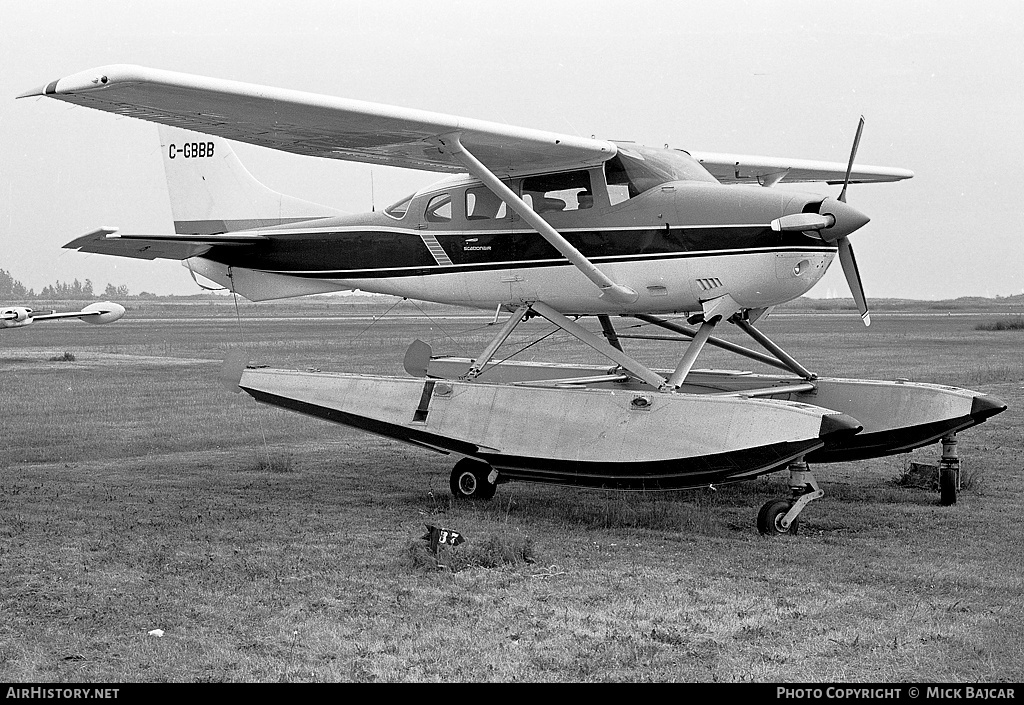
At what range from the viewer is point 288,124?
25.9 feet

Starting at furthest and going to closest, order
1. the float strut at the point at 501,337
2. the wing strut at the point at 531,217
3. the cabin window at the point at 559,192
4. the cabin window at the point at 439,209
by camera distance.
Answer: the cabin window at the point at 439,209
the float strut at the point at 501,337
the cabin window at the point at 559,192
the wing strut at the point at 531,217

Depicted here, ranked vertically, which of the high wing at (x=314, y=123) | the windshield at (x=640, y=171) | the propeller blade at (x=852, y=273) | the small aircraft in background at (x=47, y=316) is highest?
the high wing at (x=314, y=123)

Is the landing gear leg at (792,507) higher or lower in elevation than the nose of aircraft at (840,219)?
lower

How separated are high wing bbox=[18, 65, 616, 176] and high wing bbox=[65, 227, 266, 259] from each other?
1.95 meters

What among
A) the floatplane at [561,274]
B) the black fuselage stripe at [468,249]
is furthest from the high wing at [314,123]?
the black fuselage stripe at [468,249]

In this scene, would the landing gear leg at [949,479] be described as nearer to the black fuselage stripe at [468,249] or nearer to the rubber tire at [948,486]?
the rubber tire at [948,486]

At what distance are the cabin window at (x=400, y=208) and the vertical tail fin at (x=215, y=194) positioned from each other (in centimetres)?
114

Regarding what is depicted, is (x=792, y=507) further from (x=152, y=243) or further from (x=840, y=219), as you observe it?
(x=152, y=243)

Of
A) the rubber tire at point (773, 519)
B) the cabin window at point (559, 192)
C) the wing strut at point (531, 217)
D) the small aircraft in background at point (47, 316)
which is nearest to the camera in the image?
the rubber tire at point (773, 519)

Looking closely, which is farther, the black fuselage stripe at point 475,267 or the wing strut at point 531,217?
the wing strut at point 531,217

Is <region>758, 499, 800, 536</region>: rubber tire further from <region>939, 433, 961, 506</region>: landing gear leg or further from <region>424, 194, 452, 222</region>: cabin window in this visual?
<region>424, 194, 452, 222</region>: cabin window

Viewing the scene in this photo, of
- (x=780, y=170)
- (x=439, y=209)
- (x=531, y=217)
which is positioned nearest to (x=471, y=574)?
Answer: (x=531, y=217)

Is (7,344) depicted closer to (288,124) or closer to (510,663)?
(288,124)

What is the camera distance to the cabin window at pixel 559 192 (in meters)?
8.84
